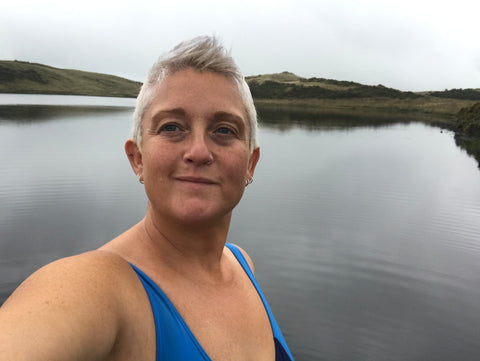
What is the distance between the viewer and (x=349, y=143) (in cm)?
3816

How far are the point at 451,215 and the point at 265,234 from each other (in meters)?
9.30

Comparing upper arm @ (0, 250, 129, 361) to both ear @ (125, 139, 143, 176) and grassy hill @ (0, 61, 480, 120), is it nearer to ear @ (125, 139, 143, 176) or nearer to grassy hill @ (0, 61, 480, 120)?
ear @ (125, 139, 143, 176)

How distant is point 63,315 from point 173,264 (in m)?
0.65

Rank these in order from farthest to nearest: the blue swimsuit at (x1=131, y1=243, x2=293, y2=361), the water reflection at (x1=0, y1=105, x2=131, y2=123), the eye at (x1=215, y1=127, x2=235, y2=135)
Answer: the water reflection at (x1=0, y1=105, x2=131, y2=123), the eye at (x1=215, y1=127, x2=235, y2=135), the blue swimsuit at (x1=131, y1=243, x2=293, y2=361)

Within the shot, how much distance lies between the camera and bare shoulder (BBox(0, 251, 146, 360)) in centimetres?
100

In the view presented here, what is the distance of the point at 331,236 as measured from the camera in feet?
41.8

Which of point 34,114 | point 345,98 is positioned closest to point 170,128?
point 34,114

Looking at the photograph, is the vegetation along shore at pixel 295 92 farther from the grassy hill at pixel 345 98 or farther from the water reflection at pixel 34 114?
the water reflection at pixel 34 114

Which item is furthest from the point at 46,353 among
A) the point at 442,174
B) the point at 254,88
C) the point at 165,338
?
the point at 254,88

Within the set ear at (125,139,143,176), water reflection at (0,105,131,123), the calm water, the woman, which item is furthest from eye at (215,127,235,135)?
water reflection at (0,105,131,123)

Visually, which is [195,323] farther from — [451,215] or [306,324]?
[451,215]

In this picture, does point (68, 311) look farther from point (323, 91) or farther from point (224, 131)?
point (323, 91)

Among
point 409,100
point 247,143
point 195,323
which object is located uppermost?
point 409,100

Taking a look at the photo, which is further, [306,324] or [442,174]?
[442,174]
